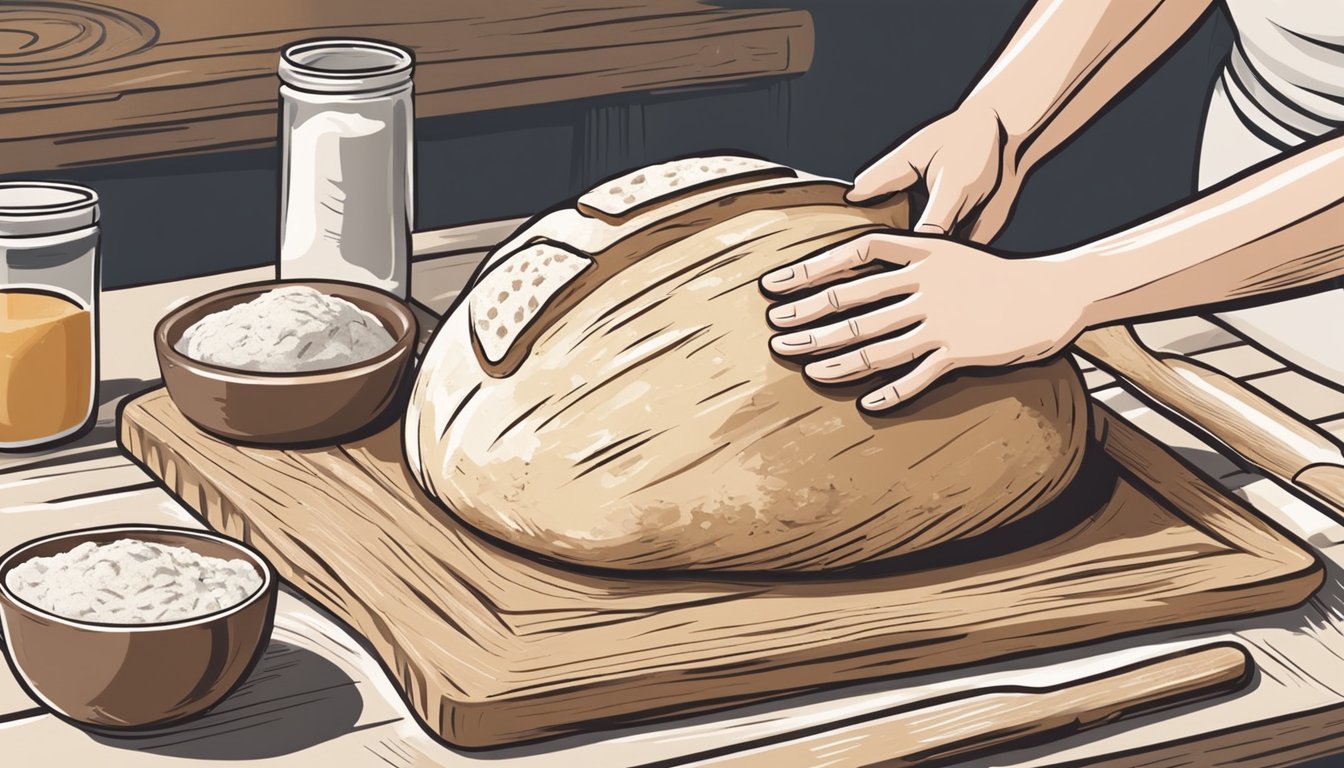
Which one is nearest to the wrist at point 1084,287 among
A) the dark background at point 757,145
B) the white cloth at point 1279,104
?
the white cloth at point 1279,104

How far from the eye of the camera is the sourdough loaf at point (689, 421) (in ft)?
3.25

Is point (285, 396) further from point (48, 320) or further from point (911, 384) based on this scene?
point (911, 384)

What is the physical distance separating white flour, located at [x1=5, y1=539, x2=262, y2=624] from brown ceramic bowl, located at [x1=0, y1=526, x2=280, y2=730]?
12mm

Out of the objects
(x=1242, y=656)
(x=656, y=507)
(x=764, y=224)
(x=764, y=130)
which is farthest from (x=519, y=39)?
(x=1242, y=656)

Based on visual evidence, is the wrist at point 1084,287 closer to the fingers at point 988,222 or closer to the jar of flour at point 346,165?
the fingers at point 988,222

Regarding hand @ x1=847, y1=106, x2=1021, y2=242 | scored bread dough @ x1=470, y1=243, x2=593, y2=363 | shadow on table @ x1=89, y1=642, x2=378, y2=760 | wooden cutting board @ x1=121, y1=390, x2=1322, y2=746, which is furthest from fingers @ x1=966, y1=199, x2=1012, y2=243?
shadow on table @ x1=89, y1=642, x2=378, y2=760

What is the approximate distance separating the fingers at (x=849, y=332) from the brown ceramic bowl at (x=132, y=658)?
1.06ft

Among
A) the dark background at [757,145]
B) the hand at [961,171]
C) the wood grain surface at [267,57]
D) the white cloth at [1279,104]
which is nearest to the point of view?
the hand at [961,171]

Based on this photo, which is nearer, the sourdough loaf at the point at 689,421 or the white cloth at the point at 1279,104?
the sourdough loaf at the point at 689,421

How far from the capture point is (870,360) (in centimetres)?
101

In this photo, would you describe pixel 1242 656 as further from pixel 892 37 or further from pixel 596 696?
pixel 892 37

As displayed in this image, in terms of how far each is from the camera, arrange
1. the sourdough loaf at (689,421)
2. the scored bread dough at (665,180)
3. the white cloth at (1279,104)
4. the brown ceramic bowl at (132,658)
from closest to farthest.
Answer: the brown ceramic bowl at (132,658) < the sourdough loaf at (689,421) < the scored bread dough at (665,180) < the white cloth at (1279,104)

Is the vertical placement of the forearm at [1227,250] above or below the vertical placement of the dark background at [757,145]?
above

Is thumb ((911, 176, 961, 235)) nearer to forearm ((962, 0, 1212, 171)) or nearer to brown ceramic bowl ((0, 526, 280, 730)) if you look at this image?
forearm ((962, 0, 1212, 171))
